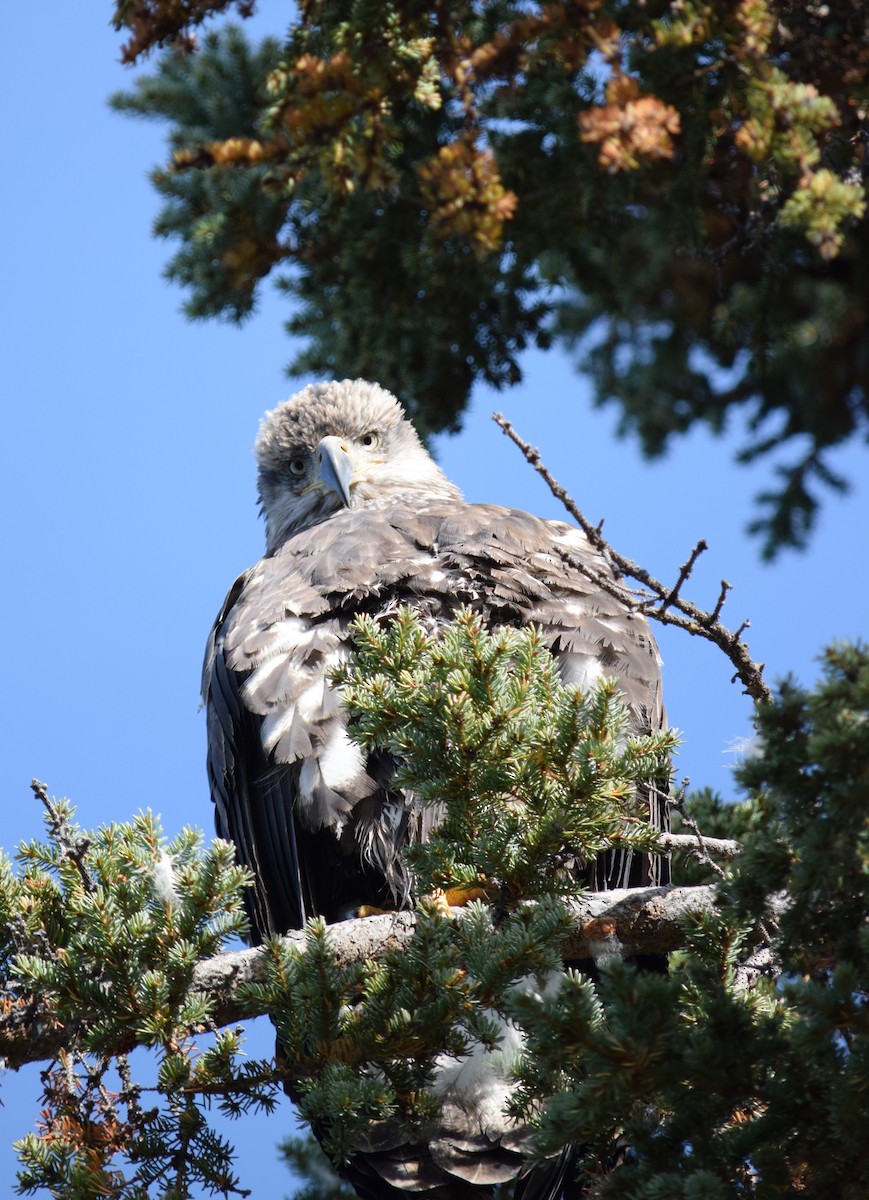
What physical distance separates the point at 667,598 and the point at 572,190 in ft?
3.39

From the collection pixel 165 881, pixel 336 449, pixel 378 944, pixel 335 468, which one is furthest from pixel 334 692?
pixel 336 449

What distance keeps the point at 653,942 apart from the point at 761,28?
72.9 inches

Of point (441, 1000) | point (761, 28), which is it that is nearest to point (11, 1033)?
point (441, 1000)

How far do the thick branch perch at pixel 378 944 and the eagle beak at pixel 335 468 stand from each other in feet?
7.45

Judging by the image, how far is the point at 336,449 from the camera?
4.83 metres

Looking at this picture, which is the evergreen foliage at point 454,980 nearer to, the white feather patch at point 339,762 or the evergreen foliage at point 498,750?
the evergreen foliage at point 498,750

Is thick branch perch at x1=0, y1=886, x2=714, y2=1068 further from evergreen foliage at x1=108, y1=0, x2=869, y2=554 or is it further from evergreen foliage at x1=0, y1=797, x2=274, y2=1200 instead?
evergreen foliage at x1=108, y1=0, x2=869, y2=554

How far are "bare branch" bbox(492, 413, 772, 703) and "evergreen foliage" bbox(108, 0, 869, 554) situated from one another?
1.58 ft

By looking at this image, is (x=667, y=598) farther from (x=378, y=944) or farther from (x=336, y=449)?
(x=336, y=449)

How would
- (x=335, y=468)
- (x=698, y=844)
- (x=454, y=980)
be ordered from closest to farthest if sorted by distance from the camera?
1. (x=454, y=980)
2. (x=698, y=844)
3. (x=335, y=468)

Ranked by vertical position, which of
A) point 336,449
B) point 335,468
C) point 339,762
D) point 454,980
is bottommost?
point 454,980

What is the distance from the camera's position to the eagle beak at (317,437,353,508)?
471 centimetres

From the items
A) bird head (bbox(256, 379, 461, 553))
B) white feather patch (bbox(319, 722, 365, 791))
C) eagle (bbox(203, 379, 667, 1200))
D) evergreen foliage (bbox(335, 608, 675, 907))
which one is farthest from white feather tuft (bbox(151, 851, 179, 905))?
bird head (bbox(256, 379, 461, 553))

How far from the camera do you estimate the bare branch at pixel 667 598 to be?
232cm
